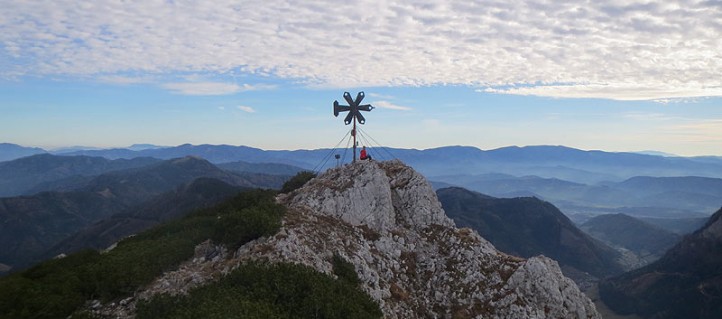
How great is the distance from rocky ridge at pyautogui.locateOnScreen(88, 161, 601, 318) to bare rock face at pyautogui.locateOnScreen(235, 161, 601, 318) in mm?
71

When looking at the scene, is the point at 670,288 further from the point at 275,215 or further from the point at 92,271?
the point at 92,271

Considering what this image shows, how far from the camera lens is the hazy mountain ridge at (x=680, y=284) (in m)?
119

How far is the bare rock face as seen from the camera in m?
28.2

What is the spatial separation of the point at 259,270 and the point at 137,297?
6.57 meters

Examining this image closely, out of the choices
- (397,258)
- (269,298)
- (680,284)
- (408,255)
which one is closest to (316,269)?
(269,298)

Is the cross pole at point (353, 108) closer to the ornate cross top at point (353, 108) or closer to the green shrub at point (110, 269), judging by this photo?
the ornate cross top at point (353, 108)

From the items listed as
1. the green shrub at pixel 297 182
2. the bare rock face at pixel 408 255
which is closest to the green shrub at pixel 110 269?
the bare rock face at pixel 408 255

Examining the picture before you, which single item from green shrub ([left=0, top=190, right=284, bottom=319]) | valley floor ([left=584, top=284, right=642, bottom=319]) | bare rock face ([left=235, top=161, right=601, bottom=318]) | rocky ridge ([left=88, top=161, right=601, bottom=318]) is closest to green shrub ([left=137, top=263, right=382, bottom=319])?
rocky ridge ([left=88, top=161, right=601, bottom=318])

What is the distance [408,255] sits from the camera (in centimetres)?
3372

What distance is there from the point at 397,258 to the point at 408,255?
3.93 feet

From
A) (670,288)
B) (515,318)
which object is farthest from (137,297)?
(670,288)

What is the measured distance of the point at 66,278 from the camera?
2341cm

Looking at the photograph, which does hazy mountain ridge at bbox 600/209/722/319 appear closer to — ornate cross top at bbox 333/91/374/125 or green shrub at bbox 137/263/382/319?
ornate cross top at bbox 333/91/374/125

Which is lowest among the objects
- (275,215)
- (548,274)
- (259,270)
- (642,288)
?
(642,288)
